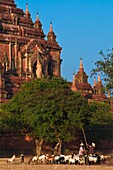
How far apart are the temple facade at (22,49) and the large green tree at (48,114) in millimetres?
15896

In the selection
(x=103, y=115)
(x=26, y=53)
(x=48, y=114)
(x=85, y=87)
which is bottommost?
(x=48, y=114)

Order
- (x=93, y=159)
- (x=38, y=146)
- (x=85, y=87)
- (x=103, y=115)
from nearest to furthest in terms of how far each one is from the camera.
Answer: (x=93, y=159), (x=38, y=146), (x=103, y=115), (x=85, y=87)

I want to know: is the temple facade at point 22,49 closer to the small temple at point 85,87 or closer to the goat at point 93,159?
the small temple at point 85,87

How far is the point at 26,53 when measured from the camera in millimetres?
60500

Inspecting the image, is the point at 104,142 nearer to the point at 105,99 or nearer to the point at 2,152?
the point at 2,152

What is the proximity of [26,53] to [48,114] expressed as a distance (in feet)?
81.7

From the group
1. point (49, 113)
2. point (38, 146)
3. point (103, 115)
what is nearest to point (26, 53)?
point (103, 115)

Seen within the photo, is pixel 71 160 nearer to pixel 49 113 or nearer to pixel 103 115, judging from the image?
pixel 49 113

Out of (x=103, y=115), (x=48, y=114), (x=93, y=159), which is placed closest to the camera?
(x=93, y=159)

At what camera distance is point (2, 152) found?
39.8 meters

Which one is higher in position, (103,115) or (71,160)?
(103,115)

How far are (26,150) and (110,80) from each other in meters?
13.4

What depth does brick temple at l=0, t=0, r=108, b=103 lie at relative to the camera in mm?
59000

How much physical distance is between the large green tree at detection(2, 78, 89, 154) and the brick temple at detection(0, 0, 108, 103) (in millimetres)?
16070
